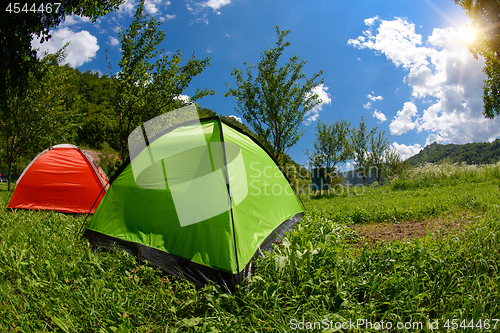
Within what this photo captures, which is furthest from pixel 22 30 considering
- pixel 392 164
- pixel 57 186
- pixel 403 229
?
pixel 392 164

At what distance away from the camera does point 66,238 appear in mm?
3598

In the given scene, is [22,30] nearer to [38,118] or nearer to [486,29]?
[38,118]

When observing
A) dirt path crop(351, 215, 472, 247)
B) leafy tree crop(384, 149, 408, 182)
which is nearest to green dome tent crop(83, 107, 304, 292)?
dirt path crop(351, 215, 472, 247)

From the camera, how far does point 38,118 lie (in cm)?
1088

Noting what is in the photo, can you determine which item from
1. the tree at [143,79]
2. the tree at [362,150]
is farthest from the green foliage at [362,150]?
the tree at [143,79]

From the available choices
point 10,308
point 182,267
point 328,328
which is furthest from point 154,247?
point 328,328

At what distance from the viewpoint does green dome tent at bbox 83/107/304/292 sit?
2.52 meters

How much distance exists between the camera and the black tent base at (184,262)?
2318mm

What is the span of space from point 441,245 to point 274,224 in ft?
6.59

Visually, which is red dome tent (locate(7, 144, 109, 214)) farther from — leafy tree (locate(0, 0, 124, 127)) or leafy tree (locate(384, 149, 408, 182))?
leafy tree (locate(384, 149, 408, 182))

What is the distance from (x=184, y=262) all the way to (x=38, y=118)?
12.9m

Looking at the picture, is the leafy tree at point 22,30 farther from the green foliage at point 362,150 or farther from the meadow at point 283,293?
the green foliage at point 362,150

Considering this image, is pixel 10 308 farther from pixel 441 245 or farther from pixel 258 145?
pixel 441 245

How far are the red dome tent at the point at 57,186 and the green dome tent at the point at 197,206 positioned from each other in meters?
2.58
